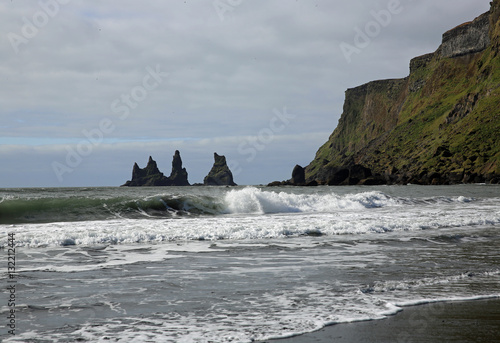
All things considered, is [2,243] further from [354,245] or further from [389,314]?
[389,314]

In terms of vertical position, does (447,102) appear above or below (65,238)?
above

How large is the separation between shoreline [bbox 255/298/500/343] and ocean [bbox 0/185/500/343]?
225 mm

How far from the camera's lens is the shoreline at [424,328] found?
5801 mm

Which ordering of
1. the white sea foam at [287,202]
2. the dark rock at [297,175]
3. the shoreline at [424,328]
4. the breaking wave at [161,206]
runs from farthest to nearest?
the dark rock at [297,175] → the white sea foam at [287,202] → the breaking wave at [161,206] → the shoreline at [424,328]

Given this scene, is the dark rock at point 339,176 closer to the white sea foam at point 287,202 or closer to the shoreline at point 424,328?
the white sea foam at point 287,202

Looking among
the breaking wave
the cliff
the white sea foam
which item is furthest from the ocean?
the cliff

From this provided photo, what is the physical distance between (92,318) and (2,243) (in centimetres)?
1161

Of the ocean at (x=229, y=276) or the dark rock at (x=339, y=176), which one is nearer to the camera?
the ocean at (x=229, y=276)

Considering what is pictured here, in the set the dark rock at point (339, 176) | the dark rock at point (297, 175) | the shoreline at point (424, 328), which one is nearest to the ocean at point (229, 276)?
the shoreline at point (424, 328)

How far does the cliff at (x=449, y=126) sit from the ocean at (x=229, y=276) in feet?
308

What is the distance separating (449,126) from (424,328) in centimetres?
15181

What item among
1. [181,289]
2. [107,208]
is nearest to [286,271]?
[181,289]

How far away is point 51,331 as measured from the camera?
6215mm

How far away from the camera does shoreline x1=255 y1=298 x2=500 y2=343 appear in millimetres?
5801
